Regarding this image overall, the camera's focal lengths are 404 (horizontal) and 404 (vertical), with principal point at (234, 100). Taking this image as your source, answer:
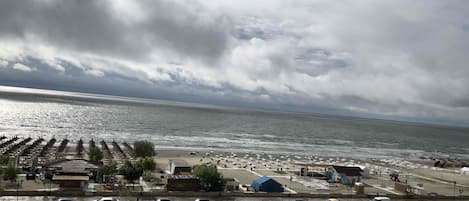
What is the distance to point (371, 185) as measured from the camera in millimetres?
42812

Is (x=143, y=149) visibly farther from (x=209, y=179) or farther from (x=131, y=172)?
(x=209, y=179)

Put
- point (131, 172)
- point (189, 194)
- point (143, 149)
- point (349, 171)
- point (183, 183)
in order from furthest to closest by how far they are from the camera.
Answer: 1. point (143, 149)
2. point (349, 171)
3. point (131, 172)
4. point (183, 183)
5. point (189, 194)

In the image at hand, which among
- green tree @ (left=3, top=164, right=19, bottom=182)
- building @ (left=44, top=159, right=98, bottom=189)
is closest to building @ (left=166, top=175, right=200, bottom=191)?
building @ (left=44, top=159, right=98, bottom=189)

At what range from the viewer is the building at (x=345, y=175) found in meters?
43.0

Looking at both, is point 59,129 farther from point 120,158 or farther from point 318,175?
point 318,175

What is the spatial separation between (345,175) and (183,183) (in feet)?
63.9

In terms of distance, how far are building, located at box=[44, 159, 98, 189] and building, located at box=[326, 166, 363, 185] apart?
24.7 meters

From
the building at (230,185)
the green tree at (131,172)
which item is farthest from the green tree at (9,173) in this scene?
the building at (230,185)

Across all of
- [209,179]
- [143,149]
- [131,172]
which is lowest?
[143,149]

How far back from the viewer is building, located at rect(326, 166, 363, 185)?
43.0 meters

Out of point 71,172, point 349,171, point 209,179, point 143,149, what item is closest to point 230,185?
point 209,179

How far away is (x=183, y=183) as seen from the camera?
32250mm

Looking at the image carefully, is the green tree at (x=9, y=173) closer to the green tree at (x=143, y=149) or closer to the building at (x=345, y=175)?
the green tree at (x=143, y=149)

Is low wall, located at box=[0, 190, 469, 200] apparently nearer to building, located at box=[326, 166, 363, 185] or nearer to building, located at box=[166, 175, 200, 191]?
building, located at box=[166, 175, 200, 191]
